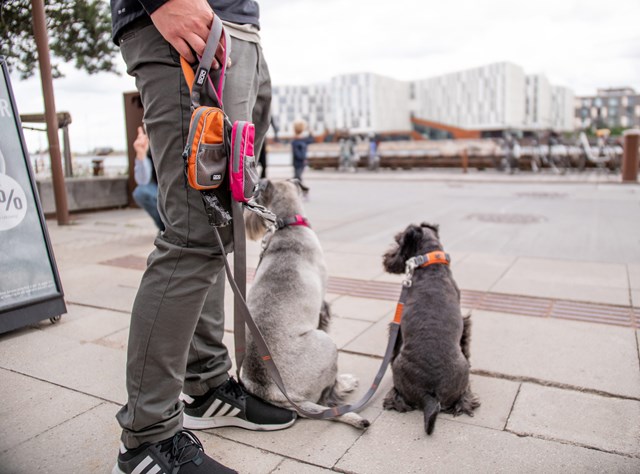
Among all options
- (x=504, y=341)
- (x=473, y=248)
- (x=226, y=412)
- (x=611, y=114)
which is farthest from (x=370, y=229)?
(x=611, y=114)

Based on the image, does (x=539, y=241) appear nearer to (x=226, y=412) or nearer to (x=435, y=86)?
(x=226, y=412)

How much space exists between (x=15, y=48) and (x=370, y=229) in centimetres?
528

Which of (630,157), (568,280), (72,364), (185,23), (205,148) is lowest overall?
(568,280)

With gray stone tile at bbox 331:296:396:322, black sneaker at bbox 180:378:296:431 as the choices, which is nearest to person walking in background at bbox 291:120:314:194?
gray stone tile at bbox 331:296:396:322

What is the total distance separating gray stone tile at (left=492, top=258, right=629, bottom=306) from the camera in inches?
177

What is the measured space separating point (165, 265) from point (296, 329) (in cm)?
80

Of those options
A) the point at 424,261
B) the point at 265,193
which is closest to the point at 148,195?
the point at 265,193

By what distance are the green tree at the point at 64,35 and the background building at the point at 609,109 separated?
498 ft

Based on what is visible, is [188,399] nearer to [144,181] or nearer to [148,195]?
[148,195]

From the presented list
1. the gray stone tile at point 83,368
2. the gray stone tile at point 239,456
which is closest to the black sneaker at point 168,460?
the gray stone tile at point 239,456

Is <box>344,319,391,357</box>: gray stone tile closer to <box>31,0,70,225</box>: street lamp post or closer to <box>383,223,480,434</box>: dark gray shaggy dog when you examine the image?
<box>383,223,480,434</box>: dark gray shaggy dog

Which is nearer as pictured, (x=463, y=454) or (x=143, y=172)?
(x=463, y=454)

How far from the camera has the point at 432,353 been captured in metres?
2.49

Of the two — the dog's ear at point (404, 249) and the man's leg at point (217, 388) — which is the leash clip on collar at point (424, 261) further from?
the man's leg at point (217, 388)
